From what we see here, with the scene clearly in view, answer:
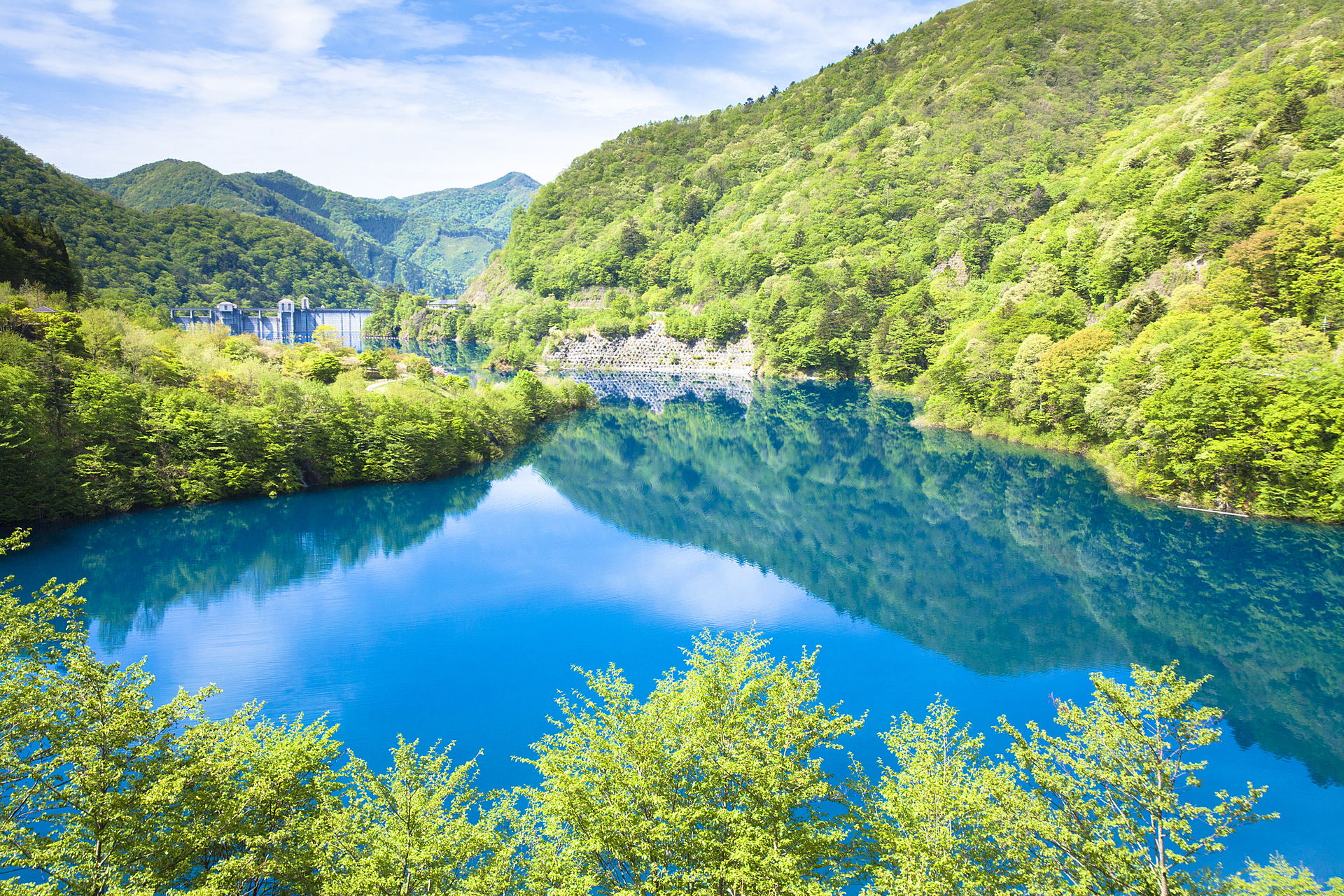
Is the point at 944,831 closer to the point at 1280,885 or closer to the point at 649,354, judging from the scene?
the point at 1280,885

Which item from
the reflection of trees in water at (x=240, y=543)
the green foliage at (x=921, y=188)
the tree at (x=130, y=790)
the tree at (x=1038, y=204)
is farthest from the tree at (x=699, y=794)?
the tree at (x=1038, y=204)

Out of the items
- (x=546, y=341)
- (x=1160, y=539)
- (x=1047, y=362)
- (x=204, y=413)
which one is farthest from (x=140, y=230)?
(x=1160, y=539)

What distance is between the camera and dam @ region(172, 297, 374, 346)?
4574 inches

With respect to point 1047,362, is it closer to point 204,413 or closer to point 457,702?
point 457,702

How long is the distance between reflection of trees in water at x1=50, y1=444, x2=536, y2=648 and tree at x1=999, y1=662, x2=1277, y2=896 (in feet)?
85.9

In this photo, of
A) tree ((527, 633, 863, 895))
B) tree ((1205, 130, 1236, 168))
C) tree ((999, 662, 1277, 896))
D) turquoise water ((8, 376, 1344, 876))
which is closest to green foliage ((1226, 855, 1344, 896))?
tree ((999, 662, 1277, 896))

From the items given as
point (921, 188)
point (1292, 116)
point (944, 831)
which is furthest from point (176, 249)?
point (944, 831)

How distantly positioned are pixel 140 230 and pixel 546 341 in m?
84.3

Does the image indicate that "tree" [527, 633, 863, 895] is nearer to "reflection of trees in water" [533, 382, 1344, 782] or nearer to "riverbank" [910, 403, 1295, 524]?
"reflection of trees in water" [533, 382, 1344, 782]

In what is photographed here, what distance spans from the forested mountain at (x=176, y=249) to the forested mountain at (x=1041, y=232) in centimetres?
5123

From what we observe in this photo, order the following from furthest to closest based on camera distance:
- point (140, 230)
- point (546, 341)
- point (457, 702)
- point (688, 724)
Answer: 1. point (140, 230)
2. point (546, 341)
3. point (457, 702)
4. point (688, 724)

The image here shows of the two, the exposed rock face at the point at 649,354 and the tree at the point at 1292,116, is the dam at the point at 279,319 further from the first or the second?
the tree at the point at 1292,116

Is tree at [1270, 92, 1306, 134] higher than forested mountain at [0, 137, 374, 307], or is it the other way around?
tree at [1270, 92, 1306, 134]

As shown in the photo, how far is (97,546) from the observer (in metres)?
29.7
